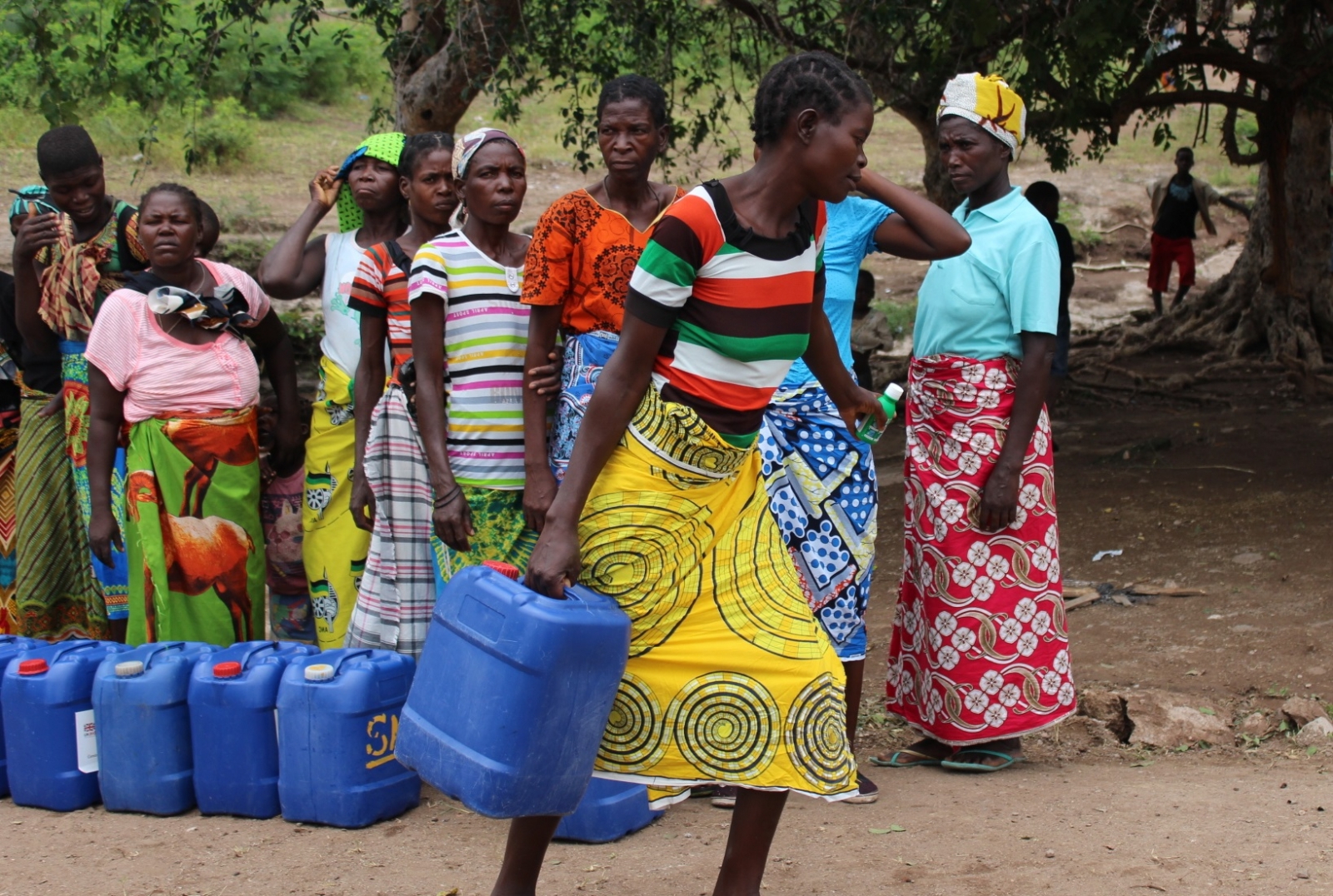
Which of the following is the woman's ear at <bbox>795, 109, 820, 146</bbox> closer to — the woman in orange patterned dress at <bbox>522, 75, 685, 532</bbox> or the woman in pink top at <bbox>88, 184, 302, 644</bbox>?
the woman in orange patterned dress at <bbox>522, 75, 685, 532</bbox>

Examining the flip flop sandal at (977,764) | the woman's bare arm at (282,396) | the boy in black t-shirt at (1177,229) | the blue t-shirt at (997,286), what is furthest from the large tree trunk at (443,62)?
the boy in black t-shirt at (1177,229)

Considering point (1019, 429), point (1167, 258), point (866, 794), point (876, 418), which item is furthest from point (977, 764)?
point (1167, 258)

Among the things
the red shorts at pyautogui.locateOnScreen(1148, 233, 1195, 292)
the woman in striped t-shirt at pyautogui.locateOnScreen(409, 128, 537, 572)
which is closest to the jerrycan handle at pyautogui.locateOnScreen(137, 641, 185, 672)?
the woman in striped t-shirt at pyautogui.locateOnScreen(409, 128, 537, 572)

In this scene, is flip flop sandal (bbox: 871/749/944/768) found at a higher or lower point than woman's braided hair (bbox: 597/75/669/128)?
lower

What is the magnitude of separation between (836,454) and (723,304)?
1108 mm

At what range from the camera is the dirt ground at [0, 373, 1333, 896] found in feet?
9.90

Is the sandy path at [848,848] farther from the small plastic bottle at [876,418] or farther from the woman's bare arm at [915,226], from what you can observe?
the woman's bare arm at [915,226]

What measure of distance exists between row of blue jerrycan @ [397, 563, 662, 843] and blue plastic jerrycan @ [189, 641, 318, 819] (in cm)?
124

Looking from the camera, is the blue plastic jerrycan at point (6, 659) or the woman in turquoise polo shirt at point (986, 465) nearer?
the woman in turquoise polo shirt at point (986, 465)

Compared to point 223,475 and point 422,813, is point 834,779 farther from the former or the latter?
point 223,475

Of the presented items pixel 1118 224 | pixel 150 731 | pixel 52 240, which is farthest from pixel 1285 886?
pixel 1118 224

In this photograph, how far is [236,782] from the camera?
355cm

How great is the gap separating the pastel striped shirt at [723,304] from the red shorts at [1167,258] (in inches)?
455

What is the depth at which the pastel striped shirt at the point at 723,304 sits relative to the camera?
2.36m
